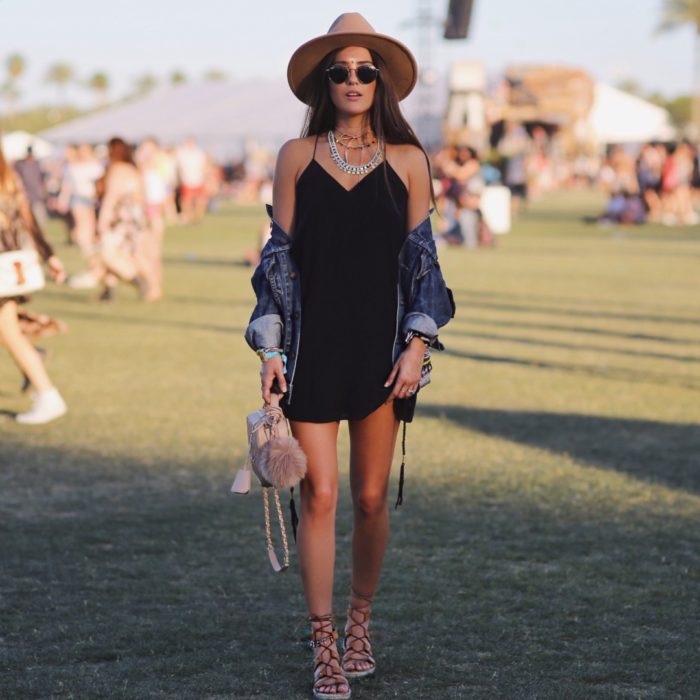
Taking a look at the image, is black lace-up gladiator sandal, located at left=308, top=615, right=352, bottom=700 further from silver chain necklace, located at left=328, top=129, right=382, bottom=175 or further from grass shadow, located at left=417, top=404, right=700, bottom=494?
grass shadow, located at left=417, top=404, right=700, bottom=494

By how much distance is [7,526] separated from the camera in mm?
6551

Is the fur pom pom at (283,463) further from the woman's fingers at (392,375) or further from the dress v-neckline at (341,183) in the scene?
the dress v-neckline at (341,183)

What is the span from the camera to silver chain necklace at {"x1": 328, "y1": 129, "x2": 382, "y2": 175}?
4.29 metres

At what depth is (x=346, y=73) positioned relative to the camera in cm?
428

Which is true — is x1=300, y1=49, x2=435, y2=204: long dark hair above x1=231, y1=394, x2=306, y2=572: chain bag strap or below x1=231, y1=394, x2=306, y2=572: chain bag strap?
above

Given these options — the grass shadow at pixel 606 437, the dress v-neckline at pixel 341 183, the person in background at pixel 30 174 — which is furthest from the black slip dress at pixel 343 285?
the person in background at pixel 30 174

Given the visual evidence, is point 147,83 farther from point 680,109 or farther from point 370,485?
point 370,485

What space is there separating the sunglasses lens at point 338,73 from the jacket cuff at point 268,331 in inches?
28.2

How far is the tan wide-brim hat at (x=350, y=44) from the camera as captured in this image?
14.1 ft

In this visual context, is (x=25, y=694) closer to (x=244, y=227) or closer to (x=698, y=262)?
(x=698, y=262)

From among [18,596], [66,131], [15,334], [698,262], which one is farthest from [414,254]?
[66,131]

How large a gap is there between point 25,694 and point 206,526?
89.0 inches

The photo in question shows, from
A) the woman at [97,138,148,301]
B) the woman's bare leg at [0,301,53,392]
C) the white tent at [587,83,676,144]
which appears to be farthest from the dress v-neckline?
the white tent at [587,83,676,144]

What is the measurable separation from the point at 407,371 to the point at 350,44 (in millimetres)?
985
